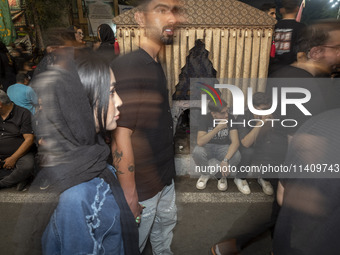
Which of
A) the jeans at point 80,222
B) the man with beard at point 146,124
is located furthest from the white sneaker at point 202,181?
the jeans at point 80,222

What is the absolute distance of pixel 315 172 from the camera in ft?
3.44

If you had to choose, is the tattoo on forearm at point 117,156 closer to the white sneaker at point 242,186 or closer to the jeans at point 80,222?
the jeans at point 80,222

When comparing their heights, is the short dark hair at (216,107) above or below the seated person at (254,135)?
above

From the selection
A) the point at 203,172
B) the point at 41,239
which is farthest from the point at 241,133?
the point at 41,239

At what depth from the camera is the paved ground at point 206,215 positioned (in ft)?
8.30

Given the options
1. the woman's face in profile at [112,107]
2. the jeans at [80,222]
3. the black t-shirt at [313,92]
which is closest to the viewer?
the jeans at [80,222]

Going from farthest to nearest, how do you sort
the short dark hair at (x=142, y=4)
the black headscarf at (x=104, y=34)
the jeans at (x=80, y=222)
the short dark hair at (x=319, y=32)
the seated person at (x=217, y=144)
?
the black headscarf at (x=104, y=34), the seated person at (x=217, y=144), the short dark hair at (x=319, y=32), the short dark hair at (x=142, y=4), the jeans at (x=80, y=222)

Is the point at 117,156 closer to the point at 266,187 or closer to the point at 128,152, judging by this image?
the point at 128,152

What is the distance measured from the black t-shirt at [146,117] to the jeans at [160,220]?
111 mm

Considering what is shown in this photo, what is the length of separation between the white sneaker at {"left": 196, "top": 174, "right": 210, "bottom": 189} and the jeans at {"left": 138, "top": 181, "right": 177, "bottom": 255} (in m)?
1.48

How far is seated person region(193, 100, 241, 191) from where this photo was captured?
3.42m

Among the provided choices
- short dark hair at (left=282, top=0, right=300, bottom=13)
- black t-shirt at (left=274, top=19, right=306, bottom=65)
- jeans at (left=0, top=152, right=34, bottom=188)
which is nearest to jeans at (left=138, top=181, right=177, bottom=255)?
jeans at (left=0, top=152, right=34, bottom=188)

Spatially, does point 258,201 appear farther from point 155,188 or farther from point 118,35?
point 118,35

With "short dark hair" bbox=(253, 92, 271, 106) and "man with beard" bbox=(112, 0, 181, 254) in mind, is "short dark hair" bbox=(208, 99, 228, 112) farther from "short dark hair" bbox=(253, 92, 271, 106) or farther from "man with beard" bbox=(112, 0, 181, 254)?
"man with beard" bbox=(112, 0, 181, 254)
